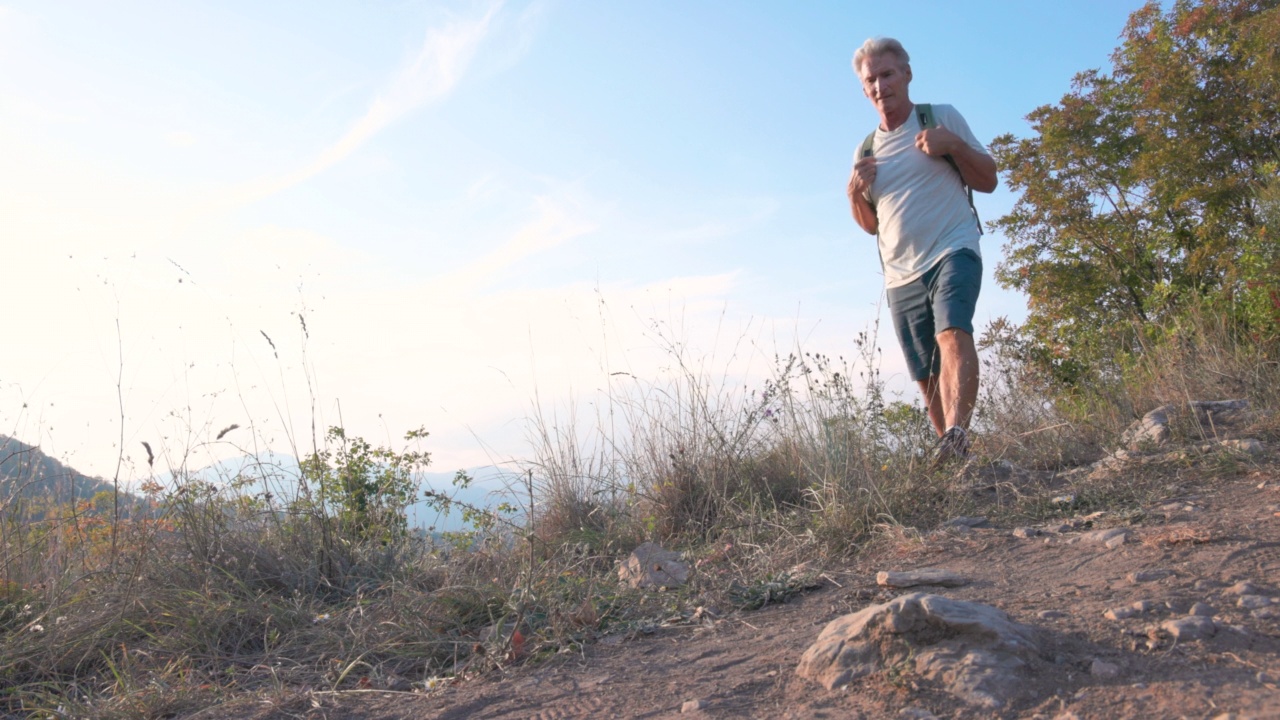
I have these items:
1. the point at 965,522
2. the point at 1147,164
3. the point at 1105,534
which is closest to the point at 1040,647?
the point at 1105,534

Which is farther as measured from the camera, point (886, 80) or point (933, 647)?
point (886, 80)

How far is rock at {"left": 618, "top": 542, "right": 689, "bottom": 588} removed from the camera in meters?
2.83

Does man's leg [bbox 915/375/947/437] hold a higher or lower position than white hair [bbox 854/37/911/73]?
lower

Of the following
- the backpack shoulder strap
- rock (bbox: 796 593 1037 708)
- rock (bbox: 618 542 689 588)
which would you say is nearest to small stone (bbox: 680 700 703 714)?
rock (bbox: 796 593 1037 708)

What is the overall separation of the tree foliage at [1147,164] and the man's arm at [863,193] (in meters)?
8.28

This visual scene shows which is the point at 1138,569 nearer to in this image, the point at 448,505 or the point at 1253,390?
the point at 1253,390

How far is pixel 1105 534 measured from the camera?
2.39 metres

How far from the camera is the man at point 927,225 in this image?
11.2 feet

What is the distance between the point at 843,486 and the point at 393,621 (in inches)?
64.4

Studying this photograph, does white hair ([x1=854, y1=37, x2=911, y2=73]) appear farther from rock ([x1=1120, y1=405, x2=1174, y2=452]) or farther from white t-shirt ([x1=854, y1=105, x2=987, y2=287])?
rock ([x1=1120, y1=405, x2=1174, y2=452])

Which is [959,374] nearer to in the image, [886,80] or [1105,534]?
[1105,534]

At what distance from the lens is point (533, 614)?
2471mm

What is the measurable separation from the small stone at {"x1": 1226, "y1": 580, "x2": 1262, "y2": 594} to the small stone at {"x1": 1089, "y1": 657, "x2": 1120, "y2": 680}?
44 centimetres

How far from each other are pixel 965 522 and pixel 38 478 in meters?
3.62
